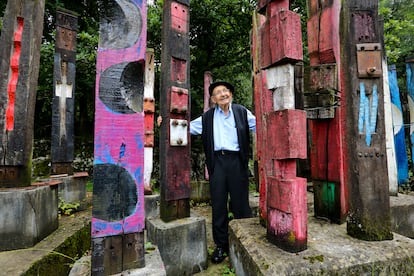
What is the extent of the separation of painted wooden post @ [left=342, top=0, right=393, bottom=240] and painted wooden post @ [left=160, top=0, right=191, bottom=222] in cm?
154

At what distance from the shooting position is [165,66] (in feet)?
8.80

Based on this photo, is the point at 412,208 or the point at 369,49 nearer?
the point at 369,49

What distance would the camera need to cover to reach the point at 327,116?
223 cm

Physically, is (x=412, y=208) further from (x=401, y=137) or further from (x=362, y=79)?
(x=401, y=137)

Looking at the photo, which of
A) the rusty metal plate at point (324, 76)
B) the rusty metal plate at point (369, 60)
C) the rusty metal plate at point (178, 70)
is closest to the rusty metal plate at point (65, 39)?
the rusty metal plate at point (178, 70)

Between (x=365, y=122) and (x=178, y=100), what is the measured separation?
5.66 feet

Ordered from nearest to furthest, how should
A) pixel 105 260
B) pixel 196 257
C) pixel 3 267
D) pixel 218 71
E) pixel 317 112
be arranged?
pixel 105 260 → pixel 3 267 → pixel 317 112 → pixel 196 257 → pixel 218 71

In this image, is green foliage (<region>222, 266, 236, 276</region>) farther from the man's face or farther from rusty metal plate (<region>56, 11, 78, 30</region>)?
rusty metal plate (<region>56, 11, 78, 30</region>)

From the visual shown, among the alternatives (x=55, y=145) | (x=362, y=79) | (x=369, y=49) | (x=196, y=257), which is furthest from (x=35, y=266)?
(x=369, y=49)

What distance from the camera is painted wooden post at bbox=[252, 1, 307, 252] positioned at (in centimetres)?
158

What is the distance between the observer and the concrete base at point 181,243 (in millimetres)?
2320

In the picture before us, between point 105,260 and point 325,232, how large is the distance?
159 cm

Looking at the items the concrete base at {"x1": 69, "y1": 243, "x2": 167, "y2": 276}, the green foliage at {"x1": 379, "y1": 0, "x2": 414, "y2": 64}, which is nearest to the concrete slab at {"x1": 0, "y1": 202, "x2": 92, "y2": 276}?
the concrete base at {"x1": 69, "y1": 243, "x2": 167, "y2": 276}

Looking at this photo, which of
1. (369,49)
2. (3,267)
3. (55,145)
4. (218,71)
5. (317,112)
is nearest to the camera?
(369,49)
